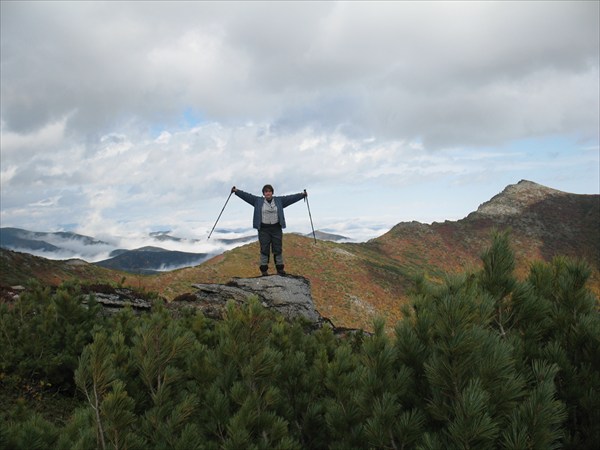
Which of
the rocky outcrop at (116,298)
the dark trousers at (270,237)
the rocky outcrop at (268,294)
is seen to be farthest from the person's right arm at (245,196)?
the rocky outcrop at (116,298)

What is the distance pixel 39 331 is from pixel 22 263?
30137 millimetres

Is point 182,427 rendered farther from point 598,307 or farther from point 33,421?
point 598,307

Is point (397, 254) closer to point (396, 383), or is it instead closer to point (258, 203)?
point (258, 203)

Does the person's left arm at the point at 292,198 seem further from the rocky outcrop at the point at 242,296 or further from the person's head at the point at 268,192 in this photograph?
the rocky outcrop at the point at 242,296

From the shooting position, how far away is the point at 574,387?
3281mm

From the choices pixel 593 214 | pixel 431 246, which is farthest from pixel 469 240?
pixel 593 214

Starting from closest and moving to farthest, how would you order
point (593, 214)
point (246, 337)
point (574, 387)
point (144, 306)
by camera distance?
point (574, 387) → point (246, 337) → point (144, 306) → point (593, 214)

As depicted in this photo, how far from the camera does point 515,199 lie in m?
102

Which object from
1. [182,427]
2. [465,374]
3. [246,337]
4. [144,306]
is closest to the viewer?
[465,374]

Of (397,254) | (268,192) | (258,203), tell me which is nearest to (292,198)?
(268,192)

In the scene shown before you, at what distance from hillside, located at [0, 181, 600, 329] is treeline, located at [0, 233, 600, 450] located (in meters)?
22.4

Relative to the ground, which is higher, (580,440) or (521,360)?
(521,360)

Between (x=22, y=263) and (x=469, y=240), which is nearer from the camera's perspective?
(x=22, y=263)

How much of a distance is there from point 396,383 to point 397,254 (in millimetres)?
77932
